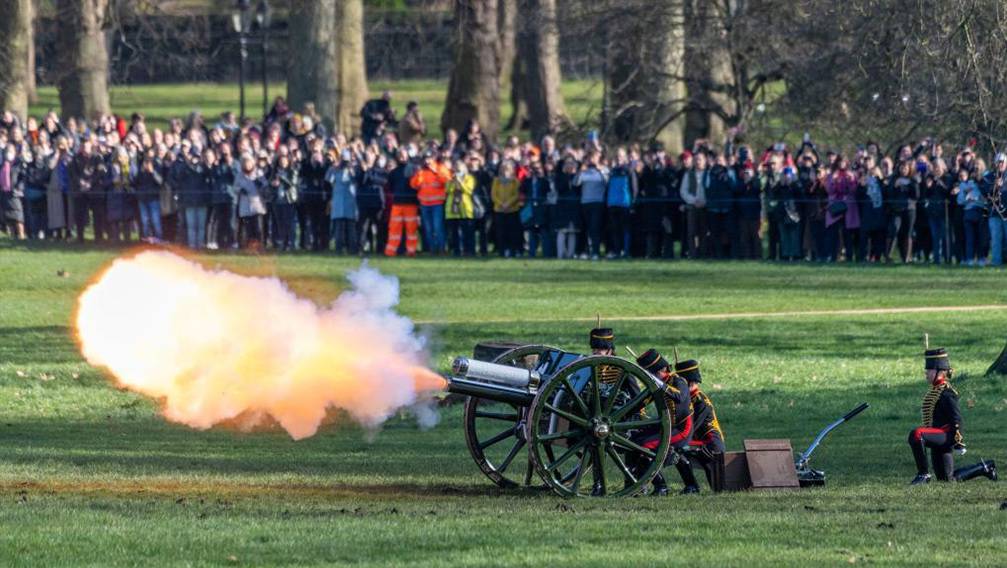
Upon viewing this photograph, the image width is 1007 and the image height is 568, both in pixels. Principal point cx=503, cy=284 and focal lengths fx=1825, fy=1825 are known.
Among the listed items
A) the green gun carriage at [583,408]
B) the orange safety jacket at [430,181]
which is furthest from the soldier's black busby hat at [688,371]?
the orange safety jacket at [430,181]

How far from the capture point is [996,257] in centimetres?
3697

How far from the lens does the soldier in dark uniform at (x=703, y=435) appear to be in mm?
17609

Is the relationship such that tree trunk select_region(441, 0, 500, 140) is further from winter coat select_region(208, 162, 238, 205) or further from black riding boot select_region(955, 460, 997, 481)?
black riding boot select_region(955, 460, 997, 481)

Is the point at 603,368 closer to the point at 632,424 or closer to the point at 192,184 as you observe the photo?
the point at 632,424

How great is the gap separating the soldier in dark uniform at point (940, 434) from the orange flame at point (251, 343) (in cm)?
478

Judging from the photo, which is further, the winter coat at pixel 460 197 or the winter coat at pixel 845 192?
the winter coat at pixel 460 197

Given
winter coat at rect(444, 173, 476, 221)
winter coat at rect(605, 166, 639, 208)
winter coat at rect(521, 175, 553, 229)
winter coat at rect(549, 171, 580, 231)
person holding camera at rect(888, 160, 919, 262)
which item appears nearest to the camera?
person holding camera at rect(888, 160, 919, 262)

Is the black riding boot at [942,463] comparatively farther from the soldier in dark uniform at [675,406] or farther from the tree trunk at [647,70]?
the tree trunk at [647,70]

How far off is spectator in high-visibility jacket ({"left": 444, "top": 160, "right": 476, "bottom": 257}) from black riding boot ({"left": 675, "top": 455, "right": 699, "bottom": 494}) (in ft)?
74.4

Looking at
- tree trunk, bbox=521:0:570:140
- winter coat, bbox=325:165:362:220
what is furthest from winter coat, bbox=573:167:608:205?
tree trunk, bbox=521:0:570:140

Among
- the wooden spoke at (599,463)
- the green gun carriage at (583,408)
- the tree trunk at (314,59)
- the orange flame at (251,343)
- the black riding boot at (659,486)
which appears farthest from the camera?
the tree trunk at (314,59)

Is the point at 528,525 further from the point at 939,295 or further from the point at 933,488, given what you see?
the point at 939,295

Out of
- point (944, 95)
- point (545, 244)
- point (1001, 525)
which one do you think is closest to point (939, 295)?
point (944, 95)

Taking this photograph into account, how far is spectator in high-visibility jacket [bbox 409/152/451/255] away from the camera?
4022 centimetres
